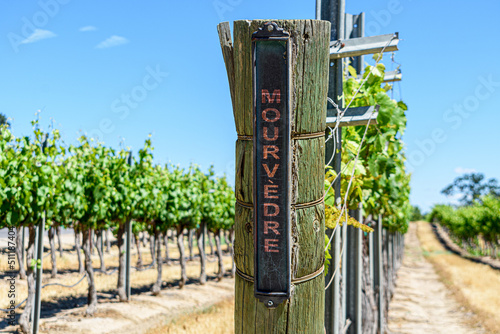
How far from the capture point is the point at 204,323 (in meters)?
11.0

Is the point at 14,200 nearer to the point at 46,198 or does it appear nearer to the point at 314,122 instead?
the point at 46,198

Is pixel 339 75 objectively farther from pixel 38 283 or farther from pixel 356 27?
pixel 38 283

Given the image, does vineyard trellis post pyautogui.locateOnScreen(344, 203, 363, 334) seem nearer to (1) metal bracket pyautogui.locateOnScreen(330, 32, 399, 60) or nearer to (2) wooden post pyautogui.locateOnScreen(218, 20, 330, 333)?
(1) metal bracket pyautogui.locateOnScreen(330, 32, 399, 60)

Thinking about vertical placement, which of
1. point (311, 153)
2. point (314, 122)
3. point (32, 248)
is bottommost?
point (32, 248)

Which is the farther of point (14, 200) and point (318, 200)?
point (14, 200)

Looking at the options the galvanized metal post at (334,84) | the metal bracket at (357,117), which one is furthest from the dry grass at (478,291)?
the metal bracket at (357,117)

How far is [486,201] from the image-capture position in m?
34.3

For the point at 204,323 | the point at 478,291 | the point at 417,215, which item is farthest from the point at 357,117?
the point at 417,215

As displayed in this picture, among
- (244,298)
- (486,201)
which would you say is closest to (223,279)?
→ (244,298)

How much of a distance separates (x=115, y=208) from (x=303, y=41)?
38.1 feet

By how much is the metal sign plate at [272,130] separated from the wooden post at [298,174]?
2.1 inches

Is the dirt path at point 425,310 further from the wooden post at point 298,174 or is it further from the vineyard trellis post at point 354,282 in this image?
the wooden post at point 298,174

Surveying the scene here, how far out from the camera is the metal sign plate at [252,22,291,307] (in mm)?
1624

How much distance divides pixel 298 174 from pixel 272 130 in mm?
214
